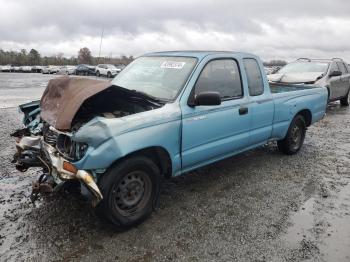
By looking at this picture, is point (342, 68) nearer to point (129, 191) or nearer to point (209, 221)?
point (209, 221)

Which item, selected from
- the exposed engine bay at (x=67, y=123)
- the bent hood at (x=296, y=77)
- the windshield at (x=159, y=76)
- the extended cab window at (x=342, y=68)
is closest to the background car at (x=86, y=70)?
the extended cab window at (x=342, y=68)

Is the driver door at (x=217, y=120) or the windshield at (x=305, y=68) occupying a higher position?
the windshield at (x=305, y=68)

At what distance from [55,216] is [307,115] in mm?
4996

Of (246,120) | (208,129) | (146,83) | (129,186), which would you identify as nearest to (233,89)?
(246,120)

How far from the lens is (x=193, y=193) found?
15.5 ft

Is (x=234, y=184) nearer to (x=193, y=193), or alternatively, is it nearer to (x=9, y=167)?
(x=193, y=193)

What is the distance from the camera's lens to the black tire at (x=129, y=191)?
345 centimetres

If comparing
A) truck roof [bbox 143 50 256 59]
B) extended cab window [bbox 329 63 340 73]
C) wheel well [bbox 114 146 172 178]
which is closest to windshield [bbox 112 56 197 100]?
truck roof [bbox 143 50 256 59]

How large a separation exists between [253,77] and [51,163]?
3.20 m

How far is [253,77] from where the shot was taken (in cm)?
528

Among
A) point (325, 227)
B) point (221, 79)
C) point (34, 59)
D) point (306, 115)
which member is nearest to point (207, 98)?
point (221, 79)

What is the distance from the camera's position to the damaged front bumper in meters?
3.26

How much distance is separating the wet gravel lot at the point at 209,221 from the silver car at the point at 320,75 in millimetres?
6193

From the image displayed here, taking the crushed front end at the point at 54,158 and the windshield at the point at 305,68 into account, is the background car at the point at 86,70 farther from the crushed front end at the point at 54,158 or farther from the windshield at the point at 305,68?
the crushed front end at the point at 54,158
